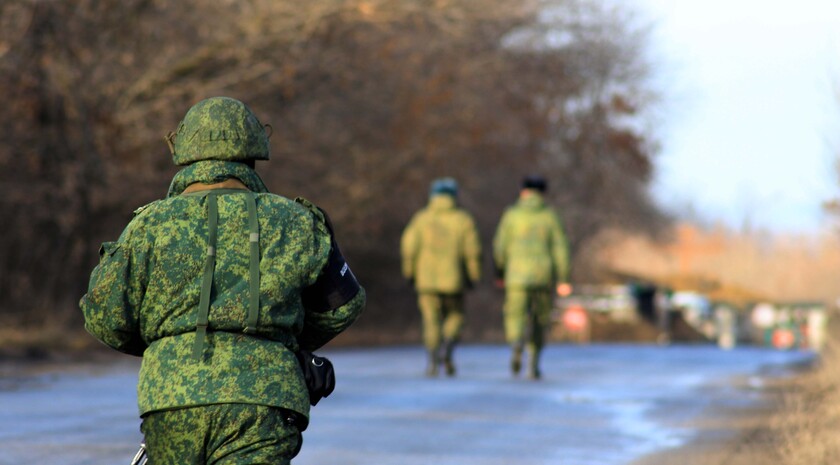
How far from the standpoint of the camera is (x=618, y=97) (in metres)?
39.8

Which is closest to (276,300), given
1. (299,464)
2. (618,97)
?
(299,464)

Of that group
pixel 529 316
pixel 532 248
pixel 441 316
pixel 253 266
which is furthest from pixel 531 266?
pixel 253 266

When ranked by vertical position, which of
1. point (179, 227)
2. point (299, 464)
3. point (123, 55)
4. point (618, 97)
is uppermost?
point (618, 97)

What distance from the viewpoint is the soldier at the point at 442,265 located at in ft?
51.5

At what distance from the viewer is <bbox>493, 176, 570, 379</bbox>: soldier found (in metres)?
15.6

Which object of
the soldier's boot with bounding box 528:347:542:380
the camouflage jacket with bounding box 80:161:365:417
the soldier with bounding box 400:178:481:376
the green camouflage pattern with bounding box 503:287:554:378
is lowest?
the camouflage jacket with bounding box 80:161:365:417

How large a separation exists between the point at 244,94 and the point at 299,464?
1375cm

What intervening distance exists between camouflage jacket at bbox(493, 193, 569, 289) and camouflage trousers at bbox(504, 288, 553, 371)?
118mm

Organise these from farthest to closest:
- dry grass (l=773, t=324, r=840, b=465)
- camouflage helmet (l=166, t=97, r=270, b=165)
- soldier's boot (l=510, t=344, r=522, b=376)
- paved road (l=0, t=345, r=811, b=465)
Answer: soldier's boot (l=510, t=344, r=522, b=376) → paved road (l=0, t=345, r=811, b=465) → dry grass (l=773, t=324, r=840, b=465) → camouflage helmet (l=166, t=97, r=270, b=165)

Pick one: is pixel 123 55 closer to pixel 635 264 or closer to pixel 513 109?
pixel 513 109

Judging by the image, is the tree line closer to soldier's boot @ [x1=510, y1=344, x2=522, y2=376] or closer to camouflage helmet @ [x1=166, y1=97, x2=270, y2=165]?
soldier's boot @ [x1=510, y1=344, x2=522, y2=376]

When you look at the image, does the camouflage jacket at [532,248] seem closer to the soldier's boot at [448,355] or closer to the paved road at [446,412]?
the soldier's boot at [448,355]

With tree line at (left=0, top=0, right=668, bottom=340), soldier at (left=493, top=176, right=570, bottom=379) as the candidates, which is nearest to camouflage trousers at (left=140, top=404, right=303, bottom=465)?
soldier at (left=493, top=176, right=570, bottom=379)

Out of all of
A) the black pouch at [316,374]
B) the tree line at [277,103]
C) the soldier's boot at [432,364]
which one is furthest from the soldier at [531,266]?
the black pouch at [316,374]
